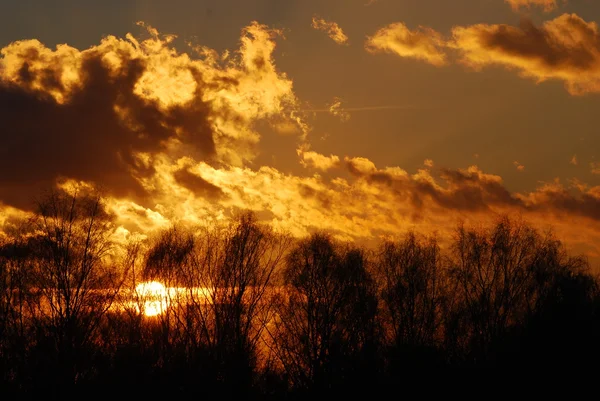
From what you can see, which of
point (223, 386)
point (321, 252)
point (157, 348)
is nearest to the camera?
point (223, 386)

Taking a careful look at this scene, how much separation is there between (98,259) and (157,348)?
9982 mm

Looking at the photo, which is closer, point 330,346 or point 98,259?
point 98,259

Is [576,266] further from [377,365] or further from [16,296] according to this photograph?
[16,296]

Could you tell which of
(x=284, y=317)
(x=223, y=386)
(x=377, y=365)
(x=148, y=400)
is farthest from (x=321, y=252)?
(x=148, y=400)

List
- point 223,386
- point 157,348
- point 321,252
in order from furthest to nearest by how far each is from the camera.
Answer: point 321,252
point 157,348
point 223,386

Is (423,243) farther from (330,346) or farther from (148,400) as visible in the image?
(148,400)

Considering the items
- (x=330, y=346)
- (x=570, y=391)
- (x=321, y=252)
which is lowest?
(x=570, y=391)

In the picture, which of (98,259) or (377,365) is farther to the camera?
(377,365)

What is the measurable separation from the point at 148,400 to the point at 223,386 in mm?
7128

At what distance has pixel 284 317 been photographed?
190 ft

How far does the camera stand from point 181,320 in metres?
55.4

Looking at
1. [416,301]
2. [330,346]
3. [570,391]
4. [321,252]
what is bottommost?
[570,391]

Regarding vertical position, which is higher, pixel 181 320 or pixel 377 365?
pixel 181 320

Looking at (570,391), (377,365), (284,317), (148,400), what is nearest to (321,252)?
(284,317)
